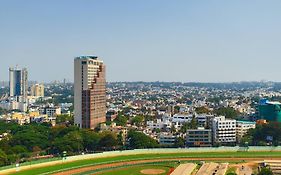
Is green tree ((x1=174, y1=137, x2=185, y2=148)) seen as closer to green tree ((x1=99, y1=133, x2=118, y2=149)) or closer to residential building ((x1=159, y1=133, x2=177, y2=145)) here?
residential building ((x1=159, y1=133, x2=177, y2=145))

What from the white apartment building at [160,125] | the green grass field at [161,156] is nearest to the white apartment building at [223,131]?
the green grass field at [161,156]

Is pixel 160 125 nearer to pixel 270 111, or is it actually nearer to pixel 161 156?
pixel 270 111

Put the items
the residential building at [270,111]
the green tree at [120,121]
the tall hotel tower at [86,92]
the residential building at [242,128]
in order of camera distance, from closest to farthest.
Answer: the residential building at [242,128] → the tall hotel tower at [86,92] → the residential building at [270,111] → the green tree at [120,121]

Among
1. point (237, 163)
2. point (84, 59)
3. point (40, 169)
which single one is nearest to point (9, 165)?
point (40, 169)

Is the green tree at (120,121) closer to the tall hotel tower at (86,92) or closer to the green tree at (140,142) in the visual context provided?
the tall hotel tower at (86,92)

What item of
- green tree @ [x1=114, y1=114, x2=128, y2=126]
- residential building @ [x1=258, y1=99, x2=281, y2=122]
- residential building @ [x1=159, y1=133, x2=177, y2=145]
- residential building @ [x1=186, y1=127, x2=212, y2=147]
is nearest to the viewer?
residential building @ [x1=186, y1=127, x2=212, y2=147]

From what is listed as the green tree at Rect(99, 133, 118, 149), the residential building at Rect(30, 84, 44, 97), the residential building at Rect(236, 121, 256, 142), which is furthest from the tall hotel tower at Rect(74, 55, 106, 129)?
the residential building at Rect(30, 84, 44, 97)
